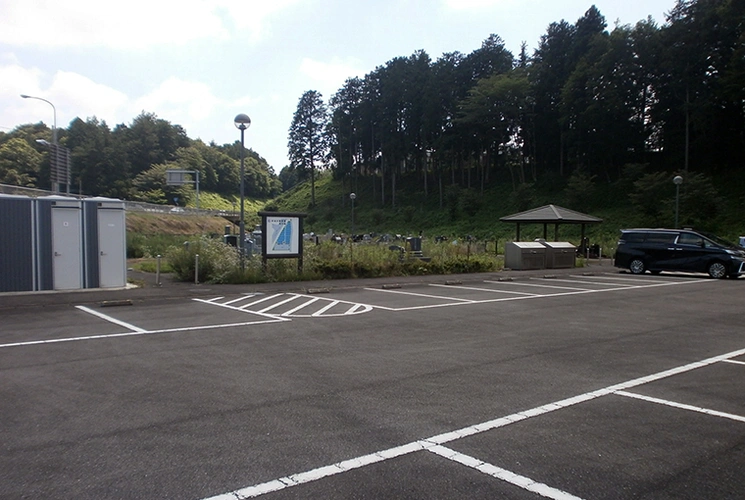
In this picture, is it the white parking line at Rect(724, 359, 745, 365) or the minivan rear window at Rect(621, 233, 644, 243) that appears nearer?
the white parking line at Rect(724, 359, 745, 365)

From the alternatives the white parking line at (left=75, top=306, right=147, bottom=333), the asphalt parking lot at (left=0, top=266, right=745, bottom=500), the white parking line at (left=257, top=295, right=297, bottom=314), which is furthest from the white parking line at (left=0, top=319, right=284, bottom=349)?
the white parking line at (left=257, top=295, right=297, bottom=314)

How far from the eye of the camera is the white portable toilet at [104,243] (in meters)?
13.9

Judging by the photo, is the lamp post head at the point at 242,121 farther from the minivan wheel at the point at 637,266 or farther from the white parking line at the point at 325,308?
the minivan wheel at the point at 637,266

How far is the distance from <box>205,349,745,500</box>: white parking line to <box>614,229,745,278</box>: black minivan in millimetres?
17118

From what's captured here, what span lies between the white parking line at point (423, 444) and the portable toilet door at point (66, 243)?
40.5 feet

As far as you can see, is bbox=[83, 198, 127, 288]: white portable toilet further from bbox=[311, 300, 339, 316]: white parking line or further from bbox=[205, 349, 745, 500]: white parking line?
bbox=[205, 349, 745, 500]: white parking line

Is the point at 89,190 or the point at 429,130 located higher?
the point at 429,130

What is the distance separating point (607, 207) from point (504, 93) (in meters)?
19.8

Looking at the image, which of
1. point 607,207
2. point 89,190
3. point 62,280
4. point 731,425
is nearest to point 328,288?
point 62,280

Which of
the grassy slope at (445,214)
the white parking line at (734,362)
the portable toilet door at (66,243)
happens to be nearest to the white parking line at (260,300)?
the portable toilet door at (66,243)

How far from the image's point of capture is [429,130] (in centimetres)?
7106

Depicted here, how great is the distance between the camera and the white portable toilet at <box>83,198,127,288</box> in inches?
546

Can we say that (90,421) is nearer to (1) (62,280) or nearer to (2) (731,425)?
(2) (731,425)

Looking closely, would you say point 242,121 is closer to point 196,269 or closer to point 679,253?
point 196,269
